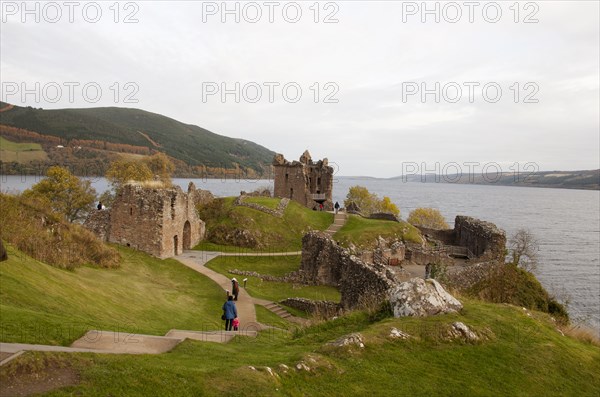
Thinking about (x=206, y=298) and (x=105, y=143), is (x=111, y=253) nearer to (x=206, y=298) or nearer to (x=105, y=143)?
(x=206, y=298)

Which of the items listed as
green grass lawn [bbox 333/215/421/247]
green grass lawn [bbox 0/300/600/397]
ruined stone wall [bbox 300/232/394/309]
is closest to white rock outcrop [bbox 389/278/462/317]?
green grass lawn [bbox 0/300/600/397]

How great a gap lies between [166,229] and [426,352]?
26722 mm

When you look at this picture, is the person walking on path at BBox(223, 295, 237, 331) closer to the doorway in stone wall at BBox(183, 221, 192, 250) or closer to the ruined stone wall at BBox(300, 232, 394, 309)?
the ruined stone wall at BBox(300, 232, 394, 309)

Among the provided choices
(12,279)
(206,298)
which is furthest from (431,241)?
(12,279)

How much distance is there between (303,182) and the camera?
198ft

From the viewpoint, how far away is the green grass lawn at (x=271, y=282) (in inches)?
1082

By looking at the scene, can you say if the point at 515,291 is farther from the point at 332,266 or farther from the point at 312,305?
the point at 332,266

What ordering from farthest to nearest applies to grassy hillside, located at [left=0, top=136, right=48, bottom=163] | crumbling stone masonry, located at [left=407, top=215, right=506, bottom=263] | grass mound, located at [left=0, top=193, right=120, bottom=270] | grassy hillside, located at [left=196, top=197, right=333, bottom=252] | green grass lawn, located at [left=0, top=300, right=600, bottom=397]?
grassy hillside, located at [left=0, top=136, right=48, bottom=163]
grassy hillside, located at [left=196, top=197, right=333, bottom=252]
crumbling stone masonry, located at [left=407, top=215, right=506, bottom=263]
grass mound, located at [left=0, top=193, right=120, bottom=270]
green grass lawn, located at [left=0, top=300, right=600, bottom=397]

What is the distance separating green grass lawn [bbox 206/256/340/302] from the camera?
27.5 meters

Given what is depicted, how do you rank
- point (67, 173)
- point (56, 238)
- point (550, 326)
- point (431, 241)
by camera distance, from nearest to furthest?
point (550, 326) → point (56, 238) → point (431, 241) → point (67, 173)

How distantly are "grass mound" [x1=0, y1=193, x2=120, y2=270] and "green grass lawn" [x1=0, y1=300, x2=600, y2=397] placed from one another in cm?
1331

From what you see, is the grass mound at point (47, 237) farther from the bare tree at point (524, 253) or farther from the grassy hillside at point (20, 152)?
the grassy hillside at point (20, 152)

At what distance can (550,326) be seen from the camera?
12469mm

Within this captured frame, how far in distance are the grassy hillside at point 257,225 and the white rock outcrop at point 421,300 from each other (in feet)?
95.8
